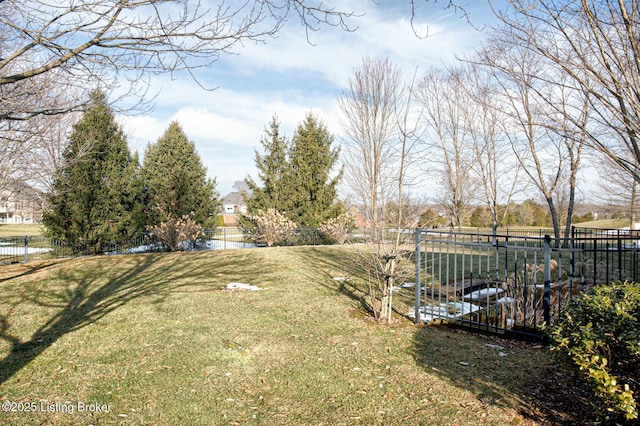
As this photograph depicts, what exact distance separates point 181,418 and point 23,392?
173cm

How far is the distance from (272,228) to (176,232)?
4.00m

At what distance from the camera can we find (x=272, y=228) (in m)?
16.8

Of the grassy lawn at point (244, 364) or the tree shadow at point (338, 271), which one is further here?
the tree shadow at point (338, 271)

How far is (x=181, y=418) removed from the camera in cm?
312

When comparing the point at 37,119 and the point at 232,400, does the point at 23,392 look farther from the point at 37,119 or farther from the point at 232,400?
the point at 37,119

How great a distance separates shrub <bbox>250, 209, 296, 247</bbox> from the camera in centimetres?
1672

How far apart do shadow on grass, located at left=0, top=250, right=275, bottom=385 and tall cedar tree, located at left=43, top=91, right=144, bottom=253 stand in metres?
2.24

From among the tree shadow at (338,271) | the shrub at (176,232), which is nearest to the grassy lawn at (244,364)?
the tree shadow at (338,271)

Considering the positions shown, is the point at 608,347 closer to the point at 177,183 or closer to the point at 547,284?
the point at 547,284

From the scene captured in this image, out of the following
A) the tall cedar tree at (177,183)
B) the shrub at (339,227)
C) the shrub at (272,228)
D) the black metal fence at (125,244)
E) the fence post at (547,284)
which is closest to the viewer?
the fence post at (547,284)

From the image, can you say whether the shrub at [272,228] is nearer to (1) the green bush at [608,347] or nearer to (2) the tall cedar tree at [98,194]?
(2) the tall cedar tree at [98,194]

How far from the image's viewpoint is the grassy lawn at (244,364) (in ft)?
10.6

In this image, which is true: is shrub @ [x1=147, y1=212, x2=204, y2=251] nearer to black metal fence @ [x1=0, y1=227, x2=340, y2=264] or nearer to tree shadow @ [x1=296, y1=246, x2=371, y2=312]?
black metal fence @ [x1=0, y1=227, x2=340, y2=264]

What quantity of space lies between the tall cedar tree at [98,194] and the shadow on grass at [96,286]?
2.24 meters
